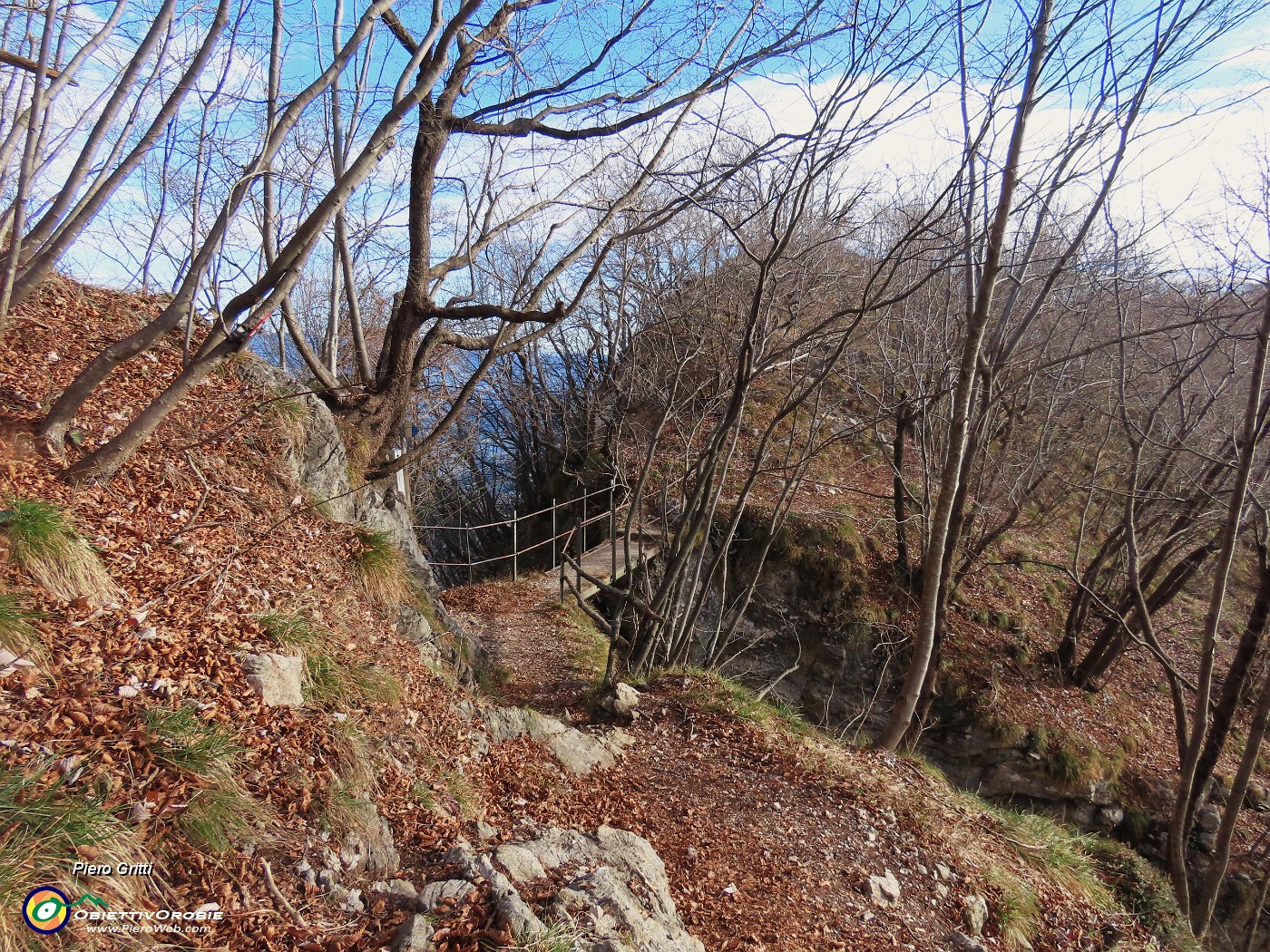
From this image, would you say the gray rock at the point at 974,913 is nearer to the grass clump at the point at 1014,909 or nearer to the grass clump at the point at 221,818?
the grass clump at the point at 1014,909

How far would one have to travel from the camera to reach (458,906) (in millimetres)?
2264

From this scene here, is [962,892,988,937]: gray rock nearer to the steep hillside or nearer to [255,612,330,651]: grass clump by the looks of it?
the steep hillside

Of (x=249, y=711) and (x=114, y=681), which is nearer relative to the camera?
(x=114, y=681)

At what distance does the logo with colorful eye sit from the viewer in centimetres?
162

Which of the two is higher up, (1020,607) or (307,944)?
(307,944)

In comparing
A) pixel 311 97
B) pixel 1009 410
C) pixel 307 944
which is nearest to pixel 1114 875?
pixel 1009 410

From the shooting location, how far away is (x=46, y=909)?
166 centimetres

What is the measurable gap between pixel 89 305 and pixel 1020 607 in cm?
1263

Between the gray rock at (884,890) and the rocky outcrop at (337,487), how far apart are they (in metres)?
3.09

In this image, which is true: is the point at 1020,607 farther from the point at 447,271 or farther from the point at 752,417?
the point at 447,271

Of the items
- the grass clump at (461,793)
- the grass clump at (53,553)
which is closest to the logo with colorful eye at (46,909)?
the grass clump at (53,553)

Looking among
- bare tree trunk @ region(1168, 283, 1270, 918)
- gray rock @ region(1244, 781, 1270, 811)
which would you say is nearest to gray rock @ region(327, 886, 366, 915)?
bare tree trunk @ region(1168, 283, 1270, 918)

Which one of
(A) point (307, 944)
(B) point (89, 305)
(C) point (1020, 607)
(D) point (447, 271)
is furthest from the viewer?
(C) point (1020, 607)

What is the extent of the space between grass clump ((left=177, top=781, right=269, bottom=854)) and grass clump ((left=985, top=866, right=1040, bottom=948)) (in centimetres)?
390
